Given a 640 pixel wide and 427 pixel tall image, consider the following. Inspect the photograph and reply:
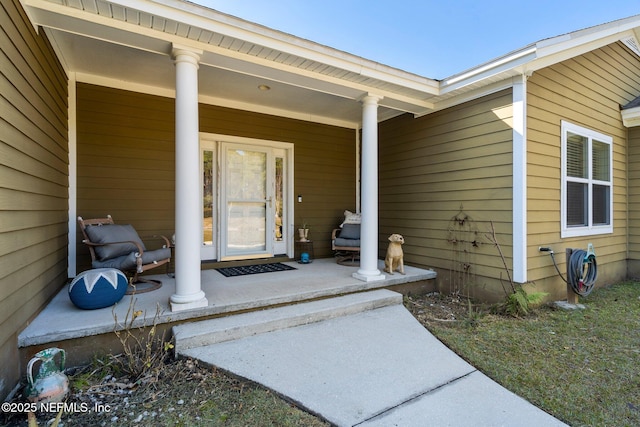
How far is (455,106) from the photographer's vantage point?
427 cm

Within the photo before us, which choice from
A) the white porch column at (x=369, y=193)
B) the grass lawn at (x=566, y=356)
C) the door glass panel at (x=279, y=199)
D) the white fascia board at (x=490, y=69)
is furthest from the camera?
the door glass panel at (x=279, y=199)

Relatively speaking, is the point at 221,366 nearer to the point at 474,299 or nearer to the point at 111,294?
the point at 111,294

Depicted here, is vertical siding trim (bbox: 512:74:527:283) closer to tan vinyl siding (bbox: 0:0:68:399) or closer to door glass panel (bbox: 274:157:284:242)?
door glass panel (bbox: 274:157:284:242)

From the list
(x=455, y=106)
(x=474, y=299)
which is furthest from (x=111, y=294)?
(x=455, y=106)

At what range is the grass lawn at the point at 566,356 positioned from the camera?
6.46 ft

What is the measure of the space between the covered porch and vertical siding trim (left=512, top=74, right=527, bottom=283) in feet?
3.67

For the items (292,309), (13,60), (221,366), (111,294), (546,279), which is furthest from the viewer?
(546,279)

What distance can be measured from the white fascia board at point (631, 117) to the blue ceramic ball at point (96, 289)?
7.25 metres

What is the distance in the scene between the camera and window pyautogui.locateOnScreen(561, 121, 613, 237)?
4.21 meters

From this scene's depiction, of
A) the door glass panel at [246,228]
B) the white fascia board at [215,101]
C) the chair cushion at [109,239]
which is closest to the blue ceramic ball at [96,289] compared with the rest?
the chair cushion at [109,239]

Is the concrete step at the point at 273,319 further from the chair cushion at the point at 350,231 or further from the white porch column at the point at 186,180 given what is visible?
the chair cushion at the point at 350,231

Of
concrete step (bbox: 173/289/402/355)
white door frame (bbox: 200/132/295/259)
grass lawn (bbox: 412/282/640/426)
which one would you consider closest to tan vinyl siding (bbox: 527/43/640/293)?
grass lawn (bbox: 412/282/640/426)

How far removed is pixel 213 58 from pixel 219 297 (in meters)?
2.27

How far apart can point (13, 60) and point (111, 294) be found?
182 centimetres
